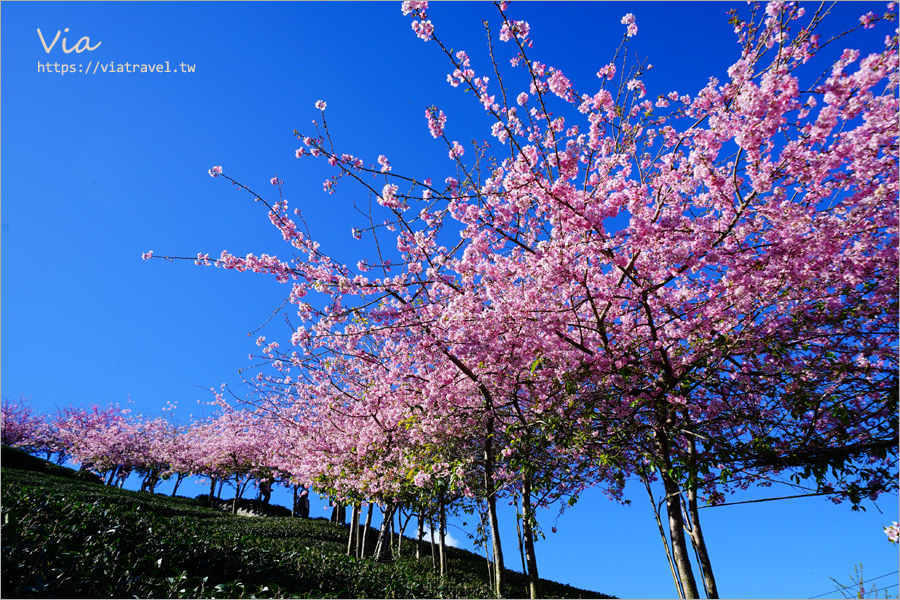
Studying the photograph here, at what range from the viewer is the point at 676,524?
740 centimetres

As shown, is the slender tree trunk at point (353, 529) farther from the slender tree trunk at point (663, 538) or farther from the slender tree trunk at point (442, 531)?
the slender tree trunk at point (663, 538)

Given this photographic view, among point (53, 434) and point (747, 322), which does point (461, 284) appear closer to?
point (747, 322)

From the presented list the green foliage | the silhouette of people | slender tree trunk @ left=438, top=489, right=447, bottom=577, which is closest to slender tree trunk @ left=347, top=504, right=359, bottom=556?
slender tree trunk @ left=438, top=489, right=447, bottom=577

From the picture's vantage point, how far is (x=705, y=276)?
695 cm

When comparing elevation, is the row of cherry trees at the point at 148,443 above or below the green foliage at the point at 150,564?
above

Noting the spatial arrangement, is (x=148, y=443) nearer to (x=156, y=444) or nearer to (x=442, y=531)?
(x=156, y=444)

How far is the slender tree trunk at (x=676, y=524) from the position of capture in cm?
697

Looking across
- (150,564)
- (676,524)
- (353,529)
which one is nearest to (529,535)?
(676,524)

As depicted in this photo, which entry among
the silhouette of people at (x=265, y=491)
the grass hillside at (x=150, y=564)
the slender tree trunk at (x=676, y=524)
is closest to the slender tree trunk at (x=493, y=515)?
the grass hillside at (x=150, y=564)

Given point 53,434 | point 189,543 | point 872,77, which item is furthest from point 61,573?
point 53,434

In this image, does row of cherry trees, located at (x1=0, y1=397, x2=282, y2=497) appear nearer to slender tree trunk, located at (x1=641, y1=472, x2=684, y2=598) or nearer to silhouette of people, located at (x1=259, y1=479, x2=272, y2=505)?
silhouette of people, located at (x1=259, y1=479, x2=272, y2=505)

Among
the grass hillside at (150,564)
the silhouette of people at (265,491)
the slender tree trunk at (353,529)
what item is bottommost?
the grass hillside at (150,564)

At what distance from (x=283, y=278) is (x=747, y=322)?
6394 mm

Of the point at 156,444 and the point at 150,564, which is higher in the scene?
the point at 156,444
